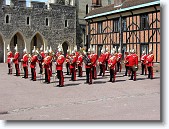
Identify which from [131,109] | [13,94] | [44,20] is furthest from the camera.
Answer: [44,20]

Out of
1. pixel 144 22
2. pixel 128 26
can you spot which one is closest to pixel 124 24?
pixel 128 26

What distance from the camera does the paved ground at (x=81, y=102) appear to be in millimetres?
8125

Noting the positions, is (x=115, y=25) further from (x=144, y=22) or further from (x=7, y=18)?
(x=7, y=18)

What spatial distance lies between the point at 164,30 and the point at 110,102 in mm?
4017

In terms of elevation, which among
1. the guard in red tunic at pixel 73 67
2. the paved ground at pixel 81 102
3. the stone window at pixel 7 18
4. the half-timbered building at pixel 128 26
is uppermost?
the stone window at pixel 7 18

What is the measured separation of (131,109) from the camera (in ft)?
29.0

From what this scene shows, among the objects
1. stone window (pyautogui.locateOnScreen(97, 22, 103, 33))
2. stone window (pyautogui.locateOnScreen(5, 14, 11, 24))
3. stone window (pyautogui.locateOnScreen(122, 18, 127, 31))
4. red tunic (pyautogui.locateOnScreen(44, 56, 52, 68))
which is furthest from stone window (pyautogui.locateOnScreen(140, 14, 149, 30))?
stone window (pyautogui.locateOnScreen(5, 14, 11, 24))

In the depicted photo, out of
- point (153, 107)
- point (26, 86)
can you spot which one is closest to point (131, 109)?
point (153, 107)

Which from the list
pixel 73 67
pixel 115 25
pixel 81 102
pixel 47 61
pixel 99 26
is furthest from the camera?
pixel 99 26

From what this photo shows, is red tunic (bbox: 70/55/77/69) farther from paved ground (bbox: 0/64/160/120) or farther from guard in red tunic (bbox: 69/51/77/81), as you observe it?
paved ground (bbox: 0/64/160/120)

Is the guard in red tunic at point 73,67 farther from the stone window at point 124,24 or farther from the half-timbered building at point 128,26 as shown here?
the stone window at point 124,24

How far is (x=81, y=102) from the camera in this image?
33.4 ft

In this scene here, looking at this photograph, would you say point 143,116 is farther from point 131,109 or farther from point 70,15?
point 70,15

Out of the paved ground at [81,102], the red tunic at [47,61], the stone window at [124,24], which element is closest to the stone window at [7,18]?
the stone window at [124,24]
